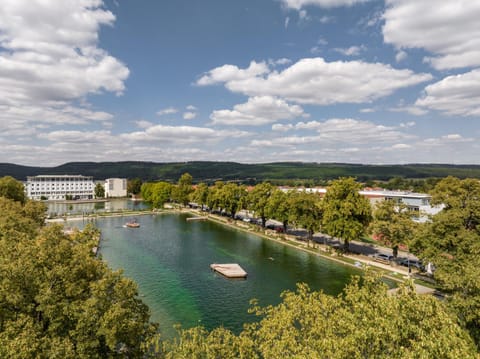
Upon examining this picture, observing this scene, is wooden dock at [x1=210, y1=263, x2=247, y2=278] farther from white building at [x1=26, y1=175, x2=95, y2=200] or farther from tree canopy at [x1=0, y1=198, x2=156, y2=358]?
white building at [x1=26, y1=175, x2=95, y2=200]

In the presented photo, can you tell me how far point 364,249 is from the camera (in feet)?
192

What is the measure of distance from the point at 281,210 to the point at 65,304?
55322 mm

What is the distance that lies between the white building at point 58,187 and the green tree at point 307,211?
143 meters

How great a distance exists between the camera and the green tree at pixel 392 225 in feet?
147

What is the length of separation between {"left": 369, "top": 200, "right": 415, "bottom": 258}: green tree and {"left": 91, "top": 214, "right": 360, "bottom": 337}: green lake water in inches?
300

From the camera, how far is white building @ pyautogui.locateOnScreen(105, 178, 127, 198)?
168375 mm

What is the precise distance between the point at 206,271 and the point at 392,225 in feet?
101

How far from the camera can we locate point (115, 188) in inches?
6673

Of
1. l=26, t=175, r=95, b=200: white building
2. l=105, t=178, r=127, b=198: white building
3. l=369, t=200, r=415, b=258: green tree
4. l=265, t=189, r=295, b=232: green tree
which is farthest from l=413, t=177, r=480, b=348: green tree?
l=26, t=175, r=95, b=200: white building

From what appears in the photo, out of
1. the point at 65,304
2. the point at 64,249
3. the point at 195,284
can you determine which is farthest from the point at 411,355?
the point at 195,284

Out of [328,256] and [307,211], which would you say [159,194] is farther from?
[328,256]

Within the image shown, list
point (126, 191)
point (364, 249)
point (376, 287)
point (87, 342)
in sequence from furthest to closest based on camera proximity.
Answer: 1. point (126, 191)
2. point (364, 249)
3. point (376, 287)
4. point (87, 342)

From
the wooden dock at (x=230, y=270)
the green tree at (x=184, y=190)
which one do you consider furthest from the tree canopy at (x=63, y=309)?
the green tree at (x=184, y=190)

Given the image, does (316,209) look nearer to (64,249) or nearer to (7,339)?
(64,249)
